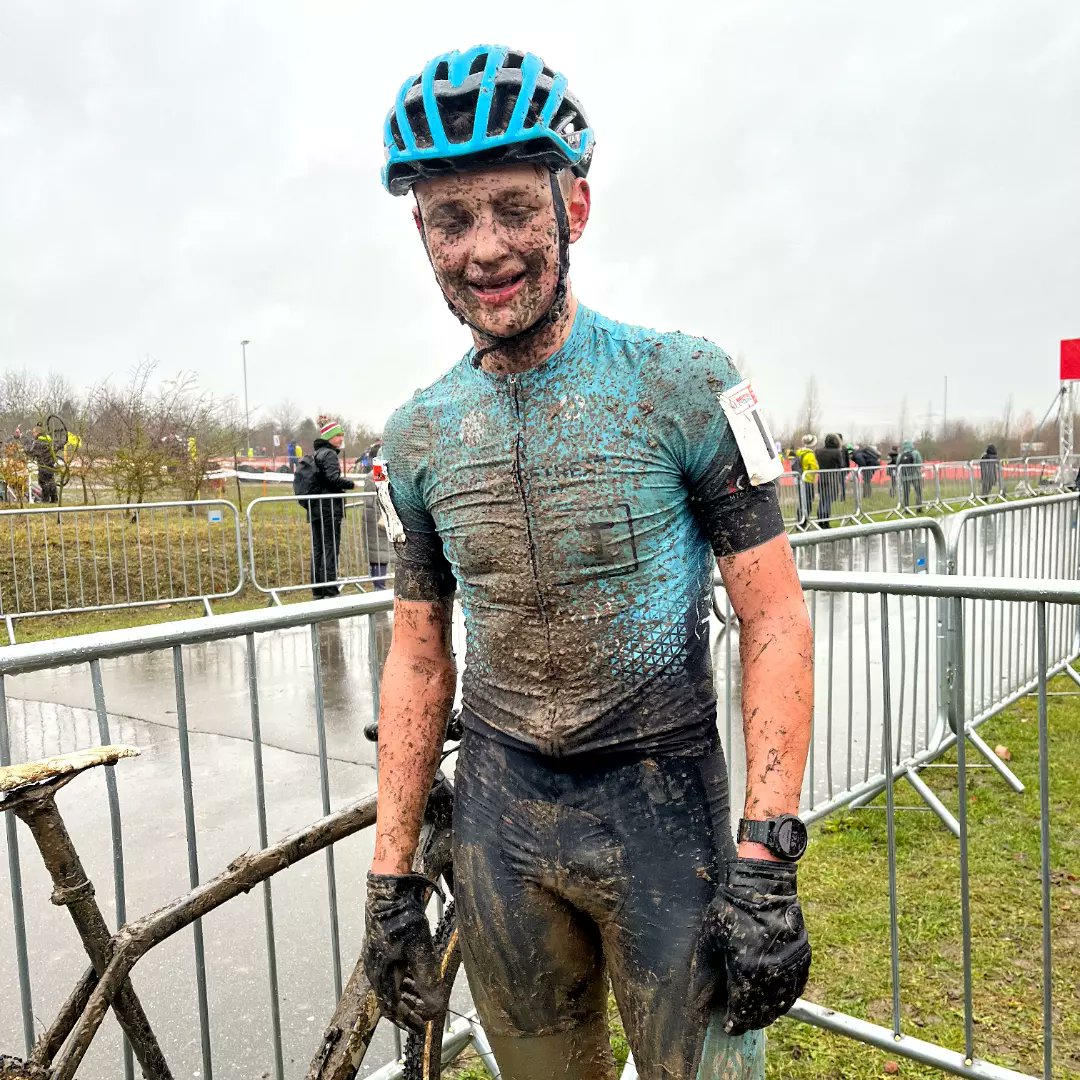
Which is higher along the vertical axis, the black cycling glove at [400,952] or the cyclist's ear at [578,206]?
the cyclist's ear at [578,206]

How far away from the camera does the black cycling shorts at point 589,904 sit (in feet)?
4.96

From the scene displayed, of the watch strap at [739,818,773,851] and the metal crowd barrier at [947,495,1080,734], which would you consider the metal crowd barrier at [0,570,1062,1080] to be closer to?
the metal crowd barrier at [947,495,1080,734]

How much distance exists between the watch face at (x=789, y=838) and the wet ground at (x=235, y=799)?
5.81ft

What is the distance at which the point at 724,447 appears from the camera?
4.88ft

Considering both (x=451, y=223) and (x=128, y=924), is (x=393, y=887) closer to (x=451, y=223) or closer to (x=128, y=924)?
(x=128, y=924)

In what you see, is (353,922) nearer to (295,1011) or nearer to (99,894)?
(295,1011)

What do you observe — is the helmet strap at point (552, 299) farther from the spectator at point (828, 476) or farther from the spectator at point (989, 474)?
the spectator at point (989, 474)

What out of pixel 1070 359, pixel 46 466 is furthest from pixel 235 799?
pixel 1070 359

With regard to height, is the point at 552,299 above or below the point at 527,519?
above

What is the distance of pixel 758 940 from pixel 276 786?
4384 mm

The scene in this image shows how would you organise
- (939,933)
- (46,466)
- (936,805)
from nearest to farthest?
1. (939,933)
2. (936,805)
3. (46,466)

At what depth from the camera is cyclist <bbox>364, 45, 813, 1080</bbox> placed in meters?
1.48

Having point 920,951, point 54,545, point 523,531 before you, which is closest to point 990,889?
point 920,951

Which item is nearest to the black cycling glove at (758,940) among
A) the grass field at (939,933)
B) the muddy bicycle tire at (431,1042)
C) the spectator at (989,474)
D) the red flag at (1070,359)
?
the muddy bicycle tire at (431,1042)
